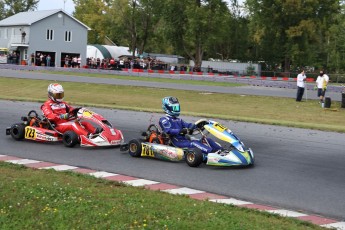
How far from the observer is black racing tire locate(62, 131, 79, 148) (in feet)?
36.4

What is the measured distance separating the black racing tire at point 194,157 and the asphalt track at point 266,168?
112mm

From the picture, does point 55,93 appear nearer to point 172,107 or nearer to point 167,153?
point 172,107

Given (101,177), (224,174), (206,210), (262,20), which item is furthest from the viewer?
(262,20)

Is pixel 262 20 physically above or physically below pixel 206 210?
above

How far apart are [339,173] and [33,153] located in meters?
5.68

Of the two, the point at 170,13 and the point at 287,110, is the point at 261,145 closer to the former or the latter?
the point at 287,110

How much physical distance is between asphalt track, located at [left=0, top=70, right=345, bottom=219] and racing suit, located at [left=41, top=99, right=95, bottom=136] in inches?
17.1

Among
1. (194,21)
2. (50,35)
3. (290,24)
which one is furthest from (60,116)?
(290,24)

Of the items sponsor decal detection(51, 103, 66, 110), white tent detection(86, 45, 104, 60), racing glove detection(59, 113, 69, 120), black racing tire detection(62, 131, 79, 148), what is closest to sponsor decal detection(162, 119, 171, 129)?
black racing tire detection(62, 131, 79, 148)

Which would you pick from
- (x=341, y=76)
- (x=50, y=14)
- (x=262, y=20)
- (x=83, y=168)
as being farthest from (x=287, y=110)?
(x=50, y=14)

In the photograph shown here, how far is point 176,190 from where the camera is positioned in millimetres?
7570

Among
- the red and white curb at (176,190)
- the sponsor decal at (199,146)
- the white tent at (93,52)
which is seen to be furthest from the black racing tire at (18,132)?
the white tent at (93,52)

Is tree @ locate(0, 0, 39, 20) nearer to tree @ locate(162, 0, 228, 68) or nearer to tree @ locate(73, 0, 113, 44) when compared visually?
tree @ locate(73, 0, 113, 44)

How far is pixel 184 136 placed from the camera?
10.2 meters
